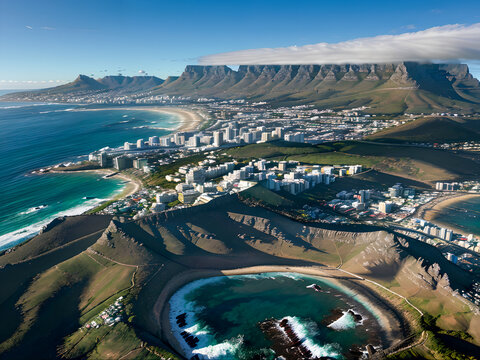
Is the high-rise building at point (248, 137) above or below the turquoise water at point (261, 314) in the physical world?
above

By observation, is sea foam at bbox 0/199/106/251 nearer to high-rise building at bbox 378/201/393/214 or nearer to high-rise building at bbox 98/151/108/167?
high-rise building at bbox 98/151/108/167

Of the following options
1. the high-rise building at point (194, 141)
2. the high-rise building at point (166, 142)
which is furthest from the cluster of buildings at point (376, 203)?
the high-rise building at point (166, 142)

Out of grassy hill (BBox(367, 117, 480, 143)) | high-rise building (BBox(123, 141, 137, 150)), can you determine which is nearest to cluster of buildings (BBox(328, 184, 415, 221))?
grassy hill (BBox(367, 117, 480, 143))

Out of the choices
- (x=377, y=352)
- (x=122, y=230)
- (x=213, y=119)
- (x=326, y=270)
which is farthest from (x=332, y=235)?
(x=213, y=119)

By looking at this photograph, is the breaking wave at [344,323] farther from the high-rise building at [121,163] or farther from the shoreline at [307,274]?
the high-rise building at [121,163]

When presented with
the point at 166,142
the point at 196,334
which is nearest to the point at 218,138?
the point at 166,142

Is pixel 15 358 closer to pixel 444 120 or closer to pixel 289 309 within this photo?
pixel 289 309
